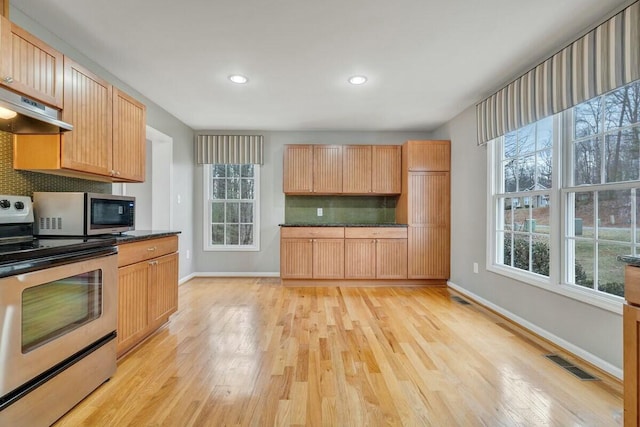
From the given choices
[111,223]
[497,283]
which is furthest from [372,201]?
[111,223]

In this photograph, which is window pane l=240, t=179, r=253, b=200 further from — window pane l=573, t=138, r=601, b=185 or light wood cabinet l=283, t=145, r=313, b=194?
window pane l=573, t=138, r=601, b=185

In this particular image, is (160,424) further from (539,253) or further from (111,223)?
(539,253)

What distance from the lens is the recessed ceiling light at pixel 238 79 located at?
9.39 ft

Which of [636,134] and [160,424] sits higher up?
[636,134]

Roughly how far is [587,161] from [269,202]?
3891 mm

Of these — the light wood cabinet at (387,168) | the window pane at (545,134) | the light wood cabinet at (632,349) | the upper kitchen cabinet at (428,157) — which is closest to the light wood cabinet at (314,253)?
the light wood cabinet at (387,168)

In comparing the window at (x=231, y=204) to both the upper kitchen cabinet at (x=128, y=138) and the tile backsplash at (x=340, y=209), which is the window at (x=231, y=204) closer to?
the tile backsplash at (x=340, y=209)

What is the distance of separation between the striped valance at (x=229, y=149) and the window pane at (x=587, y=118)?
3.85 metres

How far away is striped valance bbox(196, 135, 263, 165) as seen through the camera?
4.74m

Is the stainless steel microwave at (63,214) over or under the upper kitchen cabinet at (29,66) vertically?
under

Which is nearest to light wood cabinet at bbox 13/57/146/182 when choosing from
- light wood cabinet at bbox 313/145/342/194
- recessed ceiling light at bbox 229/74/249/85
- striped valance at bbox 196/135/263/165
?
recessed ceiling light at bbox 229/74/249/85

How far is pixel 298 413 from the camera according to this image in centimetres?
157

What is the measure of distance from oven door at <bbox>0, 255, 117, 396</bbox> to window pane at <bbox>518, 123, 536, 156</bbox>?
3.62 m

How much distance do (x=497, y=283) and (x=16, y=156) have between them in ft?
13.9
